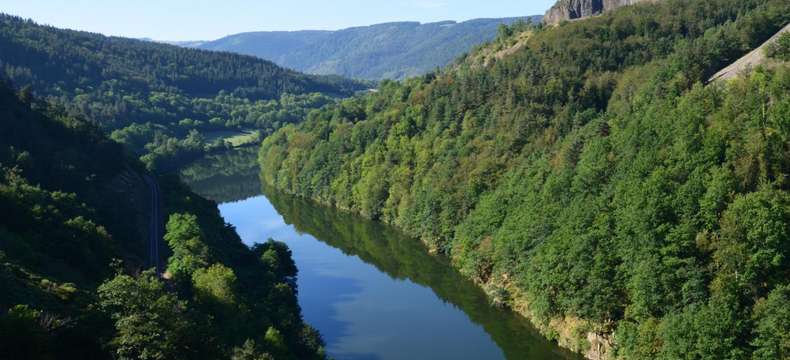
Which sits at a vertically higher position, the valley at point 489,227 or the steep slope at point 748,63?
the steep slope at point 748,63

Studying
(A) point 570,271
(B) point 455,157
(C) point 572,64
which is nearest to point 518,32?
(C) point 572,64

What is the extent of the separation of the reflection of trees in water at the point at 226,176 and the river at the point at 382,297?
16.8 m

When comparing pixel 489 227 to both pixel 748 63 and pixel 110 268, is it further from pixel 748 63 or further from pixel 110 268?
pixel 110 268

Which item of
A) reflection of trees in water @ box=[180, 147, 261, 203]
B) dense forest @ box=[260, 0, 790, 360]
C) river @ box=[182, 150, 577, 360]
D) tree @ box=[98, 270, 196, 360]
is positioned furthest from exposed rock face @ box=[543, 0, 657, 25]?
tree @ box=[98, 270, 196, 360]

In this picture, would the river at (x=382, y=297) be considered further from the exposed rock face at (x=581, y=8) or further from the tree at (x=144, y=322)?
the exposed rock face at (x=581, y=8)

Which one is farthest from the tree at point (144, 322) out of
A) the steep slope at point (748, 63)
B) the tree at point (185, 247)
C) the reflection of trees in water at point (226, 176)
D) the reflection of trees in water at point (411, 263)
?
the reflection of trees in water at point (226, 176)

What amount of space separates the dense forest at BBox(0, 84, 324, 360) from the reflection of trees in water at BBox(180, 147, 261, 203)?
1749 inches

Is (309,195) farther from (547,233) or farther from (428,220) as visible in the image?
(547,233)

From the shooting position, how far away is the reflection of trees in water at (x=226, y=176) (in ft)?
419

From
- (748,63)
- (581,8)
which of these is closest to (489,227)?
(748,63)

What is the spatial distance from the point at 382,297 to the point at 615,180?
82.6 ft

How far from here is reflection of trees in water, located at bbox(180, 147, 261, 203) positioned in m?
128

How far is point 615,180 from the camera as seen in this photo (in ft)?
179

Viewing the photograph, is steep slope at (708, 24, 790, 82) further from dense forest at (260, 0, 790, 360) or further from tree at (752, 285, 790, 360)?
tree at (752, 285, 790, 360)
